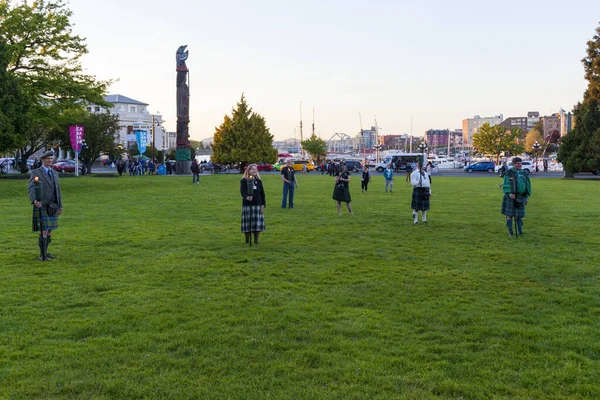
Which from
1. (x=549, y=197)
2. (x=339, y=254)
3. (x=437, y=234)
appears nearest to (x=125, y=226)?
(x=339, y=254)

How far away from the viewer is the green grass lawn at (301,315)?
4781 mm

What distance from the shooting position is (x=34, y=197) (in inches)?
388

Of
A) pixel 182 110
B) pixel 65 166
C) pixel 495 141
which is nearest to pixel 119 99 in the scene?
pixel 65 166

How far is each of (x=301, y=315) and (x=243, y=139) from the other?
6416 cm

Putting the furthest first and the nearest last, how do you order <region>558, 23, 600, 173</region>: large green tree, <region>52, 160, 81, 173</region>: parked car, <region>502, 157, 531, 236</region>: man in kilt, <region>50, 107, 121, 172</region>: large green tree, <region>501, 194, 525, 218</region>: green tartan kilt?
<region>52, 160, 81, 173</region>: parked car < <region>50, 107, 121, 172</region>: large green tree < <region>558, 23, 600, 173</region>: large green tree < <region>501, 194, 525, 218</region>: green tartan kilt < <region>502, 157, 531, 236</region>: man in kilt

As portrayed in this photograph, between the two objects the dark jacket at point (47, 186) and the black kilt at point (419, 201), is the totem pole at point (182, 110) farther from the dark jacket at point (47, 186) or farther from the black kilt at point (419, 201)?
the dark jacket at point (47, 186)

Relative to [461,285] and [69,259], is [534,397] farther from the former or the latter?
[69,259]

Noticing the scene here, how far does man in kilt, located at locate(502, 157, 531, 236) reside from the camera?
1296 cm

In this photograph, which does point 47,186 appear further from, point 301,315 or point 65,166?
point 65,166

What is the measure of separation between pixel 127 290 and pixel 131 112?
126 metres

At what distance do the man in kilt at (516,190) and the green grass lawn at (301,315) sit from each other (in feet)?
2.08

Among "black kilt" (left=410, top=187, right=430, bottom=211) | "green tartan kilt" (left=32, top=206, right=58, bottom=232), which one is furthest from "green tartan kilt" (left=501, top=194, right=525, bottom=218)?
"green tartan kilt" (left=32, top=206, right=58, bottom=232)

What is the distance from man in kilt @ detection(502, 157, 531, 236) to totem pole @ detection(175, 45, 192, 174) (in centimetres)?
4573

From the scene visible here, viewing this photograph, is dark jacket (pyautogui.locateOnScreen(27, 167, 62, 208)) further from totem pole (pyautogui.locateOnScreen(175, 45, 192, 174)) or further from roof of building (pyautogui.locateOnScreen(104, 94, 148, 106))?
roof of building (pyautogui.locateOnScreen(104, 94, 148, 106))
